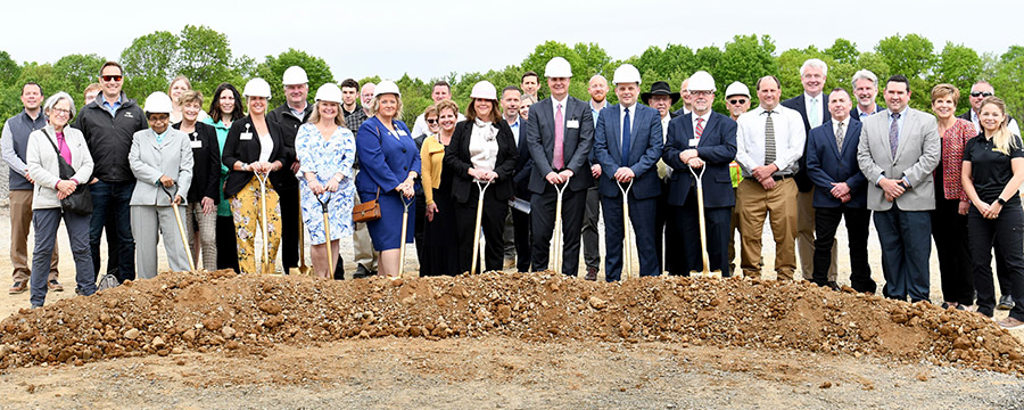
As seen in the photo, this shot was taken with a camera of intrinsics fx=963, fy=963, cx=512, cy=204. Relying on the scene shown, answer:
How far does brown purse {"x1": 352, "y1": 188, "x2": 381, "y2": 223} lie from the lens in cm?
870

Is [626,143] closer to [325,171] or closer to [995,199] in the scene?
[325,171]

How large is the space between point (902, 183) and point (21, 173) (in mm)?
8283

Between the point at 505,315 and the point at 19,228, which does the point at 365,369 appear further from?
the point at 19,228

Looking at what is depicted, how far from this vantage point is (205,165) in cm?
929

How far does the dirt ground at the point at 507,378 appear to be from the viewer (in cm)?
556

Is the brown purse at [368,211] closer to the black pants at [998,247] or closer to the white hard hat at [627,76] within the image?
the white hard hat at [627,76]

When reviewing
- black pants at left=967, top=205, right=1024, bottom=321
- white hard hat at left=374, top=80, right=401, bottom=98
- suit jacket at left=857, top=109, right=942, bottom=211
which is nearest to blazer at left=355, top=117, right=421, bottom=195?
white hard hat at left=374, top=80, right=401, bottom=98

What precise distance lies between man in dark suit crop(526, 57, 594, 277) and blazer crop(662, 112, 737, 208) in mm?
794

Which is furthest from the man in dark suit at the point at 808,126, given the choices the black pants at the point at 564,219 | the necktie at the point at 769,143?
the black pants at the point at 564,219

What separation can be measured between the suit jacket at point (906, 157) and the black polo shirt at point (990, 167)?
32 cm

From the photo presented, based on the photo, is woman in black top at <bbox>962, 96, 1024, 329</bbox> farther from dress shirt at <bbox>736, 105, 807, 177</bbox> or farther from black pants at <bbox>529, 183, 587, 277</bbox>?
black pants at <bbox>529, 183, 587, 277</bbox>

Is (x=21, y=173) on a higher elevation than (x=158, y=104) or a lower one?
lower

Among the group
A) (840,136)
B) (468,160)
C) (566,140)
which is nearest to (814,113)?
(840,136)

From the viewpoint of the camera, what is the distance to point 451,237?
9.45 metres
